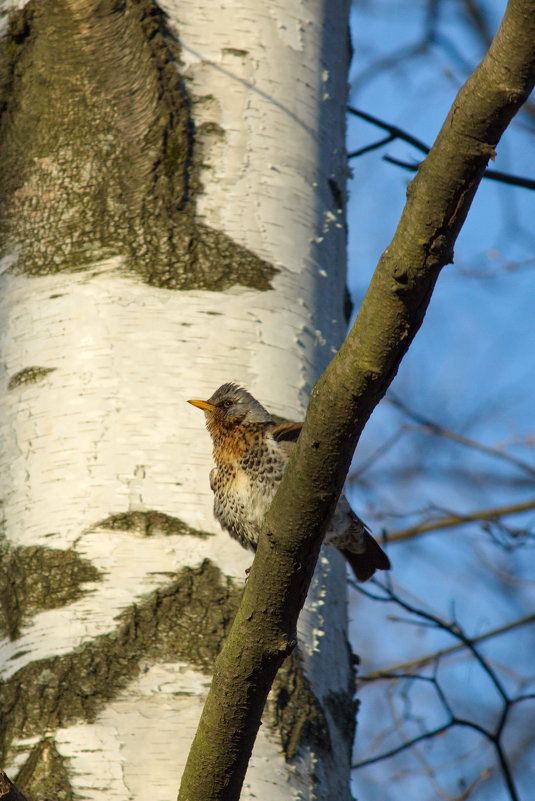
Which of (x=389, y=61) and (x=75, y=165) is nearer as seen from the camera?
(x=75, y=165)

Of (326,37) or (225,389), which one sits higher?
(326,37)

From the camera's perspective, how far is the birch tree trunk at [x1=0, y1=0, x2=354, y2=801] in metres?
2.04

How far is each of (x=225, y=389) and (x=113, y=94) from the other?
937 mm

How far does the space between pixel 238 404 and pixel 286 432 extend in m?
0.15

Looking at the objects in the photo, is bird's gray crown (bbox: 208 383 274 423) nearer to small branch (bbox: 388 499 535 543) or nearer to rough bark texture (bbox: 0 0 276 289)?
rough bark texture (bbox: 0 0 276 289)

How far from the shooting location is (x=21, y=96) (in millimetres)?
2924

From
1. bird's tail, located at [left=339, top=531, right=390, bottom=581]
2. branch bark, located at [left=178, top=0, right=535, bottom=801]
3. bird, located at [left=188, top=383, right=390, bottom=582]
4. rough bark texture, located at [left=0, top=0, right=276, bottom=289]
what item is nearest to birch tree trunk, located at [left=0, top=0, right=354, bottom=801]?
rough bark texture, located at [left=0, top=0, right=276, bottom=289]

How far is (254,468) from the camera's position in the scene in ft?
9.93

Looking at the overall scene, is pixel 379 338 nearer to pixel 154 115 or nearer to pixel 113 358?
pixel 113 358

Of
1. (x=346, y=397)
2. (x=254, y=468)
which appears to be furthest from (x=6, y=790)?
(x=254, y=468)

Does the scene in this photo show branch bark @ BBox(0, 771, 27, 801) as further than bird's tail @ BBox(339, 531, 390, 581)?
No

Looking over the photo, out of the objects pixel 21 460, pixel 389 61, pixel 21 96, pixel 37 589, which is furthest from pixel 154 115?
pixel 389 61

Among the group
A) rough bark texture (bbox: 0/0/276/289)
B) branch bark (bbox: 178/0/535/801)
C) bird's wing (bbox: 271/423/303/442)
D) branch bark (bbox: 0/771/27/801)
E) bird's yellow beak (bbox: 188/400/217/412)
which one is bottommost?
branch bark (bbox: 0/771/27/801)

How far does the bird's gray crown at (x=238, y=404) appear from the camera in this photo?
99.5 inches
